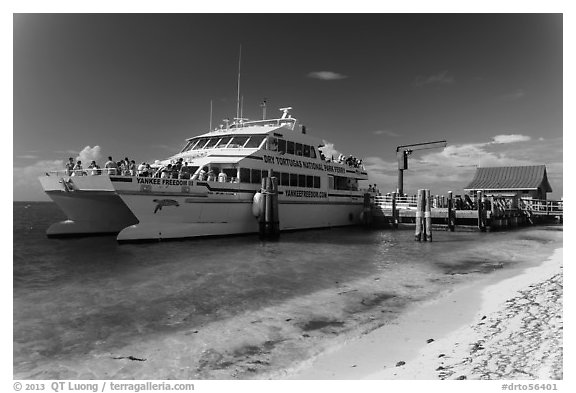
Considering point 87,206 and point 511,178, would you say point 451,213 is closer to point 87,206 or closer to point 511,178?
point 511,178

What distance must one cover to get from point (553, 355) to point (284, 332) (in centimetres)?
377

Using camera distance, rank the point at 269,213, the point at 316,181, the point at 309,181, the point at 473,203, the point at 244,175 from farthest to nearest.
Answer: the point at 473,203
the point at 316,181
the point at 309,181
the point at 244,175
the point at 269,213

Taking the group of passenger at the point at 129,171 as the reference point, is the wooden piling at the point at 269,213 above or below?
below

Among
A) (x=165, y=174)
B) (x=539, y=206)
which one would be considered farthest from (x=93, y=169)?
(x=539, y=206)

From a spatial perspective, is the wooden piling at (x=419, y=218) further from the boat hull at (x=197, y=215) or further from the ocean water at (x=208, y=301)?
the boat hull at (x=197, y=215)

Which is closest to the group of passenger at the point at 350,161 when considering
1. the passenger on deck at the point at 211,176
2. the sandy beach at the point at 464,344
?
the passenger on deck at the point at 211,176

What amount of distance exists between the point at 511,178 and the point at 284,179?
26.5m

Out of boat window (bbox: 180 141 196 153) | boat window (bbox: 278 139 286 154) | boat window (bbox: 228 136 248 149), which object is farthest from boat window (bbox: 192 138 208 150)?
boat window (bbox: 278 139 286 154)

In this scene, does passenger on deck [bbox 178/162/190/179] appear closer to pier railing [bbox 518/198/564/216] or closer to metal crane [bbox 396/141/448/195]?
metal crane [bbox 396/141/448/195]

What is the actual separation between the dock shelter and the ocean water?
22.5 meters

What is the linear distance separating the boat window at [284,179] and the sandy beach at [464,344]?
1532 cm

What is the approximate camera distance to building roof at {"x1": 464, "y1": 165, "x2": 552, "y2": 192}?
36.5m

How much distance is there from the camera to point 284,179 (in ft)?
75.5

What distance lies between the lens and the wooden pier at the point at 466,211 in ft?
86.9
